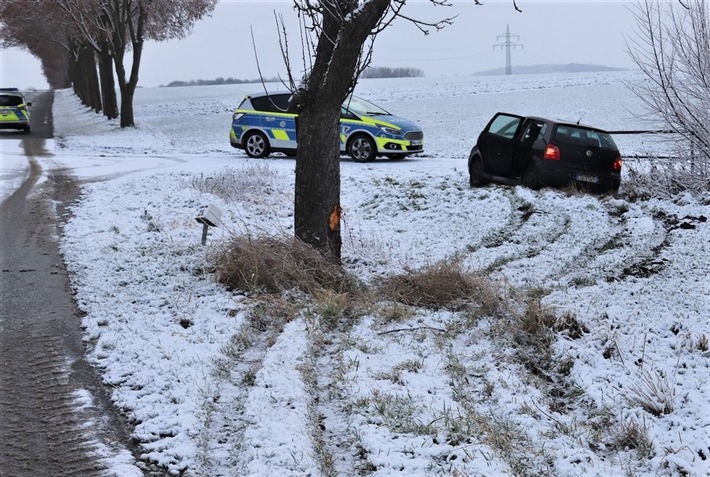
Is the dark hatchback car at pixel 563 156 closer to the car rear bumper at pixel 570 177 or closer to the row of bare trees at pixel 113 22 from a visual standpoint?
the car rear bumper at pixel 570 177

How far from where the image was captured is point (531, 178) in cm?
1305

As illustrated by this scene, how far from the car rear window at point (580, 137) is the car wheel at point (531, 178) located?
2.06ft

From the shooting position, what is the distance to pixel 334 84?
24.7 ft

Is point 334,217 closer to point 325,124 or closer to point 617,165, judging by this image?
point 325,124

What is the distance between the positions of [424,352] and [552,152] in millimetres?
7950

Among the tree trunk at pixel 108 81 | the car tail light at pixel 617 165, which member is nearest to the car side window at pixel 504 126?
the car tail light at pixel 617 165

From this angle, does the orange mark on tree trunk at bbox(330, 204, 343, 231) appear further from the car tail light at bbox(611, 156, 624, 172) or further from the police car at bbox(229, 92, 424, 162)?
the police car at bbox(229, 92, 424, 162)

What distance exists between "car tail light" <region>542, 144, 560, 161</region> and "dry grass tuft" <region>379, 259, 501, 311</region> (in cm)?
601

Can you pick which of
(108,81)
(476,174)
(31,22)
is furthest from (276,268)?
(31,22)

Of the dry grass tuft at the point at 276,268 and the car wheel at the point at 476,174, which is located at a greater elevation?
the car wheel at the point at 476,174

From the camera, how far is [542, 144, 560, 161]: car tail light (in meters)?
12.7

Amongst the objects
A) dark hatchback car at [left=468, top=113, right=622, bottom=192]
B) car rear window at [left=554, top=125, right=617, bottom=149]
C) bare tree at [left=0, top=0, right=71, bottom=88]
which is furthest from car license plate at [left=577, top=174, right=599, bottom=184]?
bare tree at [left=0, top=0, right=71, bottom=88]

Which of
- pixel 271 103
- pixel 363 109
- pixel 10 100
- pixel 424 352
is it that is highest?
pixel 10 100

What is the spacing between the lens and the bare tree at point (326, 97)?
7.26 m
